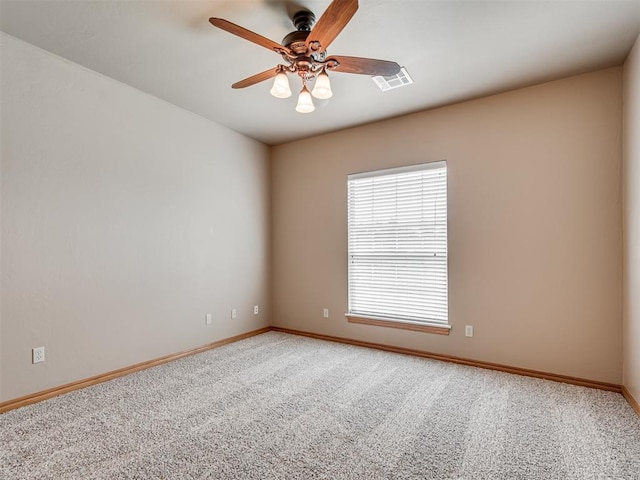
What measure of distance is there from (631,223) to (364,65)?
2.36 metres

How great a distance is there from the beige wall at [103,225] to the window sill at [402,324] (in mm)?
1566

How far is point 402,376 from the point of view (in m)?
3.13

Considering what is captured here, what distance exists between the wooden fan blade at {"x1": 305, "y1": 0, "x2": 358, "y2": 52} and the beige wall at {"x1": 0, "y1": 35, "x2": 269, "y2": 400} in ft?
7.13

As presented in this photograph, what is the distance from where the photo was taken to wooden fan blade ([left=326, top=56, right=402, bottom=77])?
212cm

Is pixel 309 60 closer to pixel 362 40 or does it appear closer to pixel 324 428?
pixel 362 40

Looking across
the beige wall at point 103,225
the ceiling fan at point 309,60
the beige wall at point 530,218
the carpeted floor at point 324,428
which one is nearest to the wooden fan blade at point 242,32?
the ceiling fan at point 309,60

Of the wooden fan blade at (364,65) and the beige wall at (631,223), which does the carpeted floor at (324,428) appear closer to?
the beige wall at (631,223)

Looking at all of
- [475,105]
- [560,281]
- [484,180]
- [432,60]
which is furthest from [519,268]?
[432,60]

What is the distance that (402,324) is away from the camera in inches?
152

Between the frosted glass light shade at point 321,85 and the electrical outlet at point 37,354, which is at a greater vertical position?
the frosted glass light shade at point 321,85

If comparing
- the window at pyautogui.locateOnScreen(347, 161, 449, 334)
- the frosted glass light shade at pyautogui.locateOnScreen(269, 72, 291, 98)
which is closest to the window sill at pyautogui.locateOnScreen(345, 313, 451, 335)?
the window at pyautogui.locateOnScreen(347, 161, 449, 334)

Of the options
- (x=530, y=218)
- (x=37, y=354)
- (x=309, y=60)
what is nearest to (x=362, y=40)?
(x=309, y=60)

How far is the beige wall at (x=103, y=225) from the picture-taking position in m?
2.54

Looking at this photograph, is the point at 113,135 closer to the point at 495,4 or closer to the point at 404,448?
the point at 495,4
